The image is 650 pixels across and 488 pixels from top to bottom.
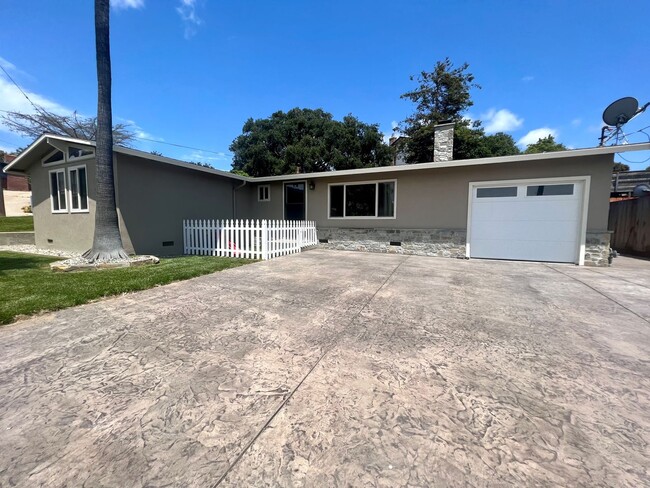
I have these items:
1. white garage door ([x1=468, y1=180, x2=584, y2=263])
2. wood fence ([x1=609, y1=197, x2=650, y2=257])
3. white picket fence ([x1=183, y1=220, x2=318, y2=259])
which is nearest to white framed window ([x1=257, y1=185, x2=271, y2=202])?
white picket fence ([x1=183, y1=220, x2=318, y2=259])

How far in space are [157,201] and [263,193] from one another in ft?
14.8

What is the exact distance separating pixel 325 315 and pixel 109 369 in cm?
207

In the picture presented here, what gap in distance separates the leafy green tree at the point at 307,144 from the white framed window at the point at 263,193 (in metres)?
9.52

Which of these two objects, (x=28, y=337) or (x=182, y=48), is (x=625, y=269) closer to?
(x=28, y=337)

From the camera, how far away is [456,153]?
68.3ft

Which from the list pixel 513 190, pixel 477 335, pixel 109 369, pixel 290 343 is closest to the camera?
pixel 109 369

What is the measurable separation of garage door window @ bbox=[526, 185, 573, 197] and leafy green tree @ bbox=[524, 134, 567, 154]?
1039 inches

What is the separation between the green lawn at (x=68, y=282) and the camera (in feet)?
11.8

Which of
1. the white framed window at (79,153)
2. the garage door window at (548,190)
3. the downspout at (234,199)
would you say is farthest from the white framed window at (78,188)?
the garage door window at (548,190)

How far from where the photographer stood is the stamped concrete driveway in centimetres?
132

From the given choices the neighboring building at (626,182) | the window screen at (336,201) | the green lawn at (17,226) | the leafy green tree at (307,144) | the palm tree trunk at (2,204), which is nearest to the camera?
the window screen at (336,201)

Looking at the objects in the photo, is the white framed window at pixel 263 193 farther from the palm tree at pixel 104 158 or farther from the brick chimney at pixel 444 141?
the brick chimney at pixel 444 141

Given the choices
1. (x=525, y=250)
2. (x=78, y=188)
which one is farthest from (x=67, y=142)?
(x=525, y=250)

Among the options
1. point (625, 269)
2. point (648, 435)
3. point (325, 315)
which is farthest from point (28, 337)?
point (625, 269)
